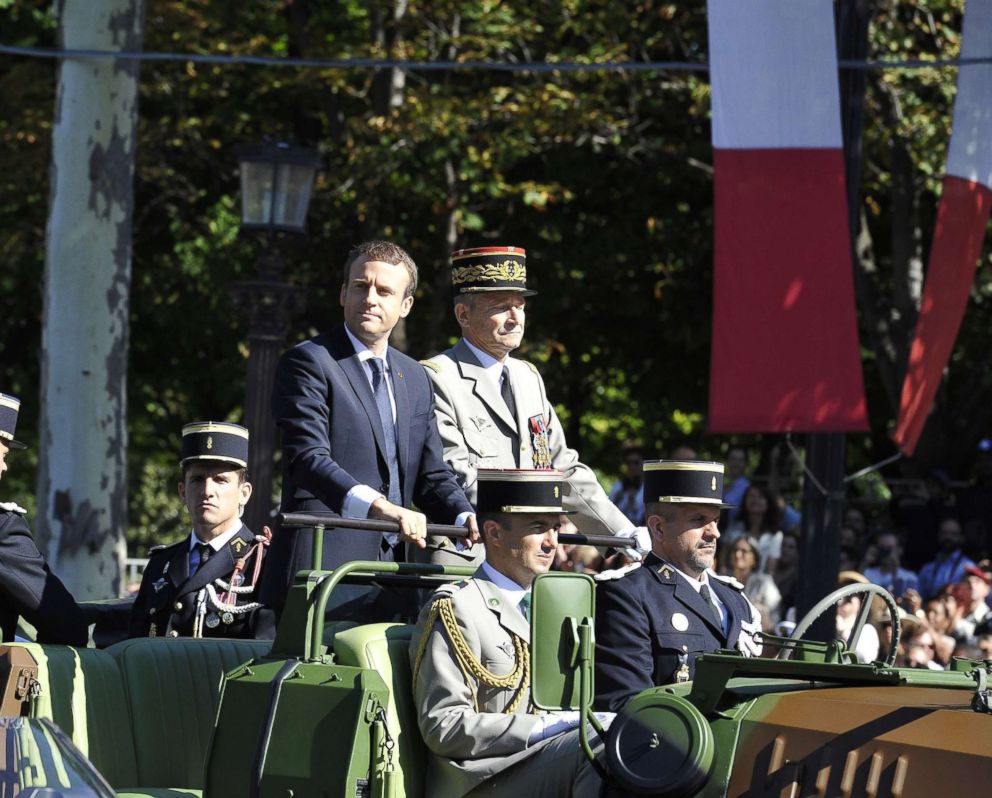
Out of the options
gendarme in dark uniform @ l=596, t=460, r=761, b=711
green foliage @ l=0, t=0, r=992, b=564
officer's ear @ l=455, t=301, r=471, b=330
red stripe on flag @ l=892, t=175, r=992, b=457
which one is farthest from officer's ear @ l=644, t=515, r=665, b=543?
green foliage @ l=0, t=0, r=992, b=564

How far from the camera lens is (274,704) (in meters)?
4.70

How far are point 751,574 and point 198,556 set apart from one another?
21.2 feet

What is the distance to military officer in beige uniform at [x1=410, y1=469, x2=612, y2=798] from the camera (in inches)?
182

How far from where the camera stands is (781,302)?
898 centimetres

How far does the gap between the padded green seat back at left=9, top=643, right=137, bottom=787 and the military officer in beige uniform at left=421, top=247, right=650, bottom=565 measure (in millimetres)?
1153

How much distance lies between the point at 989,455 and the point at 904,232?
2.47 metres

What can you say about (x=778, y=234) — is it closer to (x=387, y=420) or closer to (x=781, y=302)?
(x=781, y=302)

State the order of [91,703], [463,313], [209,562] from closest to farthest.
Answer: [91,703] < [463,313] < [209,562]

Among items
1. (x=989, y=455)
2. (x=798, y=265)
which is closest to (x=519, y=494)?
(x=798, y=265)

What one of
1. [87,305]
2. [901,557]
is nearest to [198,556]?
[87,305]

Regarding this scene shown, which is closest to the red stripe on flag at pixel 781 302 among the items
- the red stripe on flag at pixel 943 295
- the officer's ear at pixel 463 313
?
the red stripe on flag at pixel 943 295

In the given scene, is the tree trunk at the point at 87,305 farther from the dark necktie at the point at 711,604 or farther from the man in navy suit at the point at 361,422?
the dark necktie at the point at 711,604

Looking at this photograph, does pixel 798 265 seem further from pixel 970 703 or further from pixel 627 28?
pixel 627 28

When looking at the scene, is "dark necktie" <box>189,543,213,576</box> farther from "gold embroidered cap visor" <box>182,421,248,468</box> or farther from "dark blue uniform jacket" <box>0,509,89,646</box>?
"dark blue uniform jacket" <box>0,509,89,646</box>
